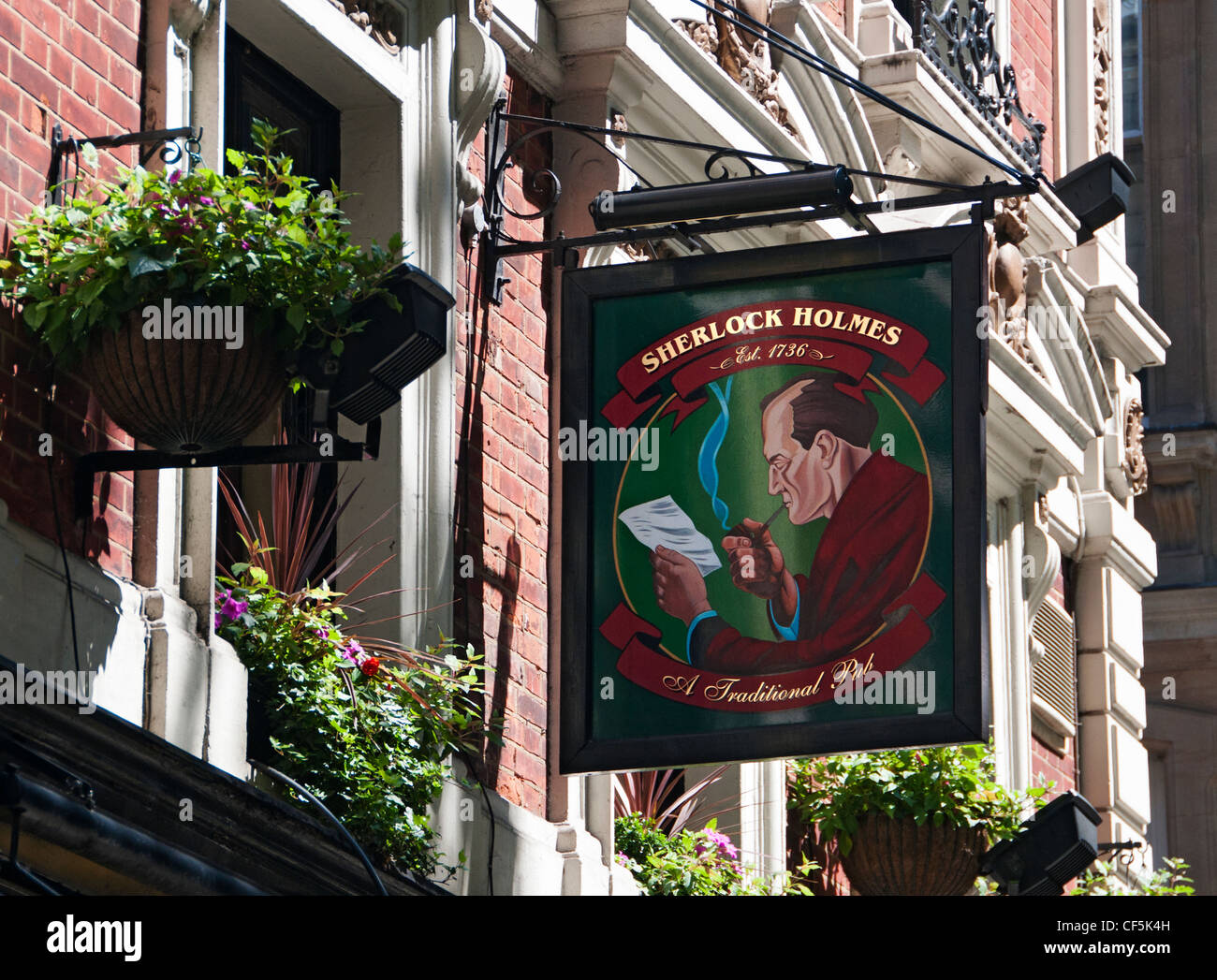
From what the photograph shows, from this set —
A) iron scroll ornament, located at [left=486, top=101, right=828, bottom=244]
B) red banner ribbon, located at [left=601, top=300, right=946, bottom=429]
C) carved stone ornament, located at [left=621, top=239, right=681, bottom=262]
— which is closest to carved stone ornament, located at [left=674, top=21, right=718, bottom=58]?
carved stone ornament, located at [left=621, top=239, right=681, bottom=262]

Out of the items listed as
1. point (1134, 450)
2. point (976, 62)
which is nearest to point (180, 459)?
point (976, 62)

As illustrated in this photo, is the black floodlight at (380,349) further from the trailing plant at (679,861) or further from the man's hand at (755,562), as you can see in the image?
the trailing plant at (679,861)

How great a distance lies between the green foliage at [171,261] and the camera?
7.67 m

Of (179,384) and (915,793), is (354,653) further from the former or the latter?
(915,793)

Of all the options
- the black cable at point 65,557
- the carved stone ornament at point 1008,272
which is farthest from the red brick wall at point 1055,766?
the black cable at point 65,557

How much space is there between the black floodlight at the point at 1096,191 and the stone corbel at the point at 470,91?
655 centimetres

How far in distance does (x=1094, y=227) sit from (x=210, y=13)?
8.89m

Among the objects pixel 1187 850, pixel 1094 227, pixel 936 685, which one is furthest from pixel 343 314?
pixel 1187 850

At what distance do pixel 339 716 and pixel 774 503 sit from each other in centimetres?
184

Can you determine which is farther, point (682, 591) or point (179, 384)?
point (682, 591)

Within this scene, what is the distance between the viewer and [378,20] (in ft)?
34.0

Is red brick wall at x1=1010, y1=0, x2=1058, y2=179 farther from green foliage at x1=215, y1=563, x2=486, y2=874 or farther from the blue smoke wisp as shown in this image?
green foliage at x1=215, y1=563, x2=486, y2=874

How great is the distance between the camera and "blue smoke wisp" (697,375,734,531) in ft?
31.8

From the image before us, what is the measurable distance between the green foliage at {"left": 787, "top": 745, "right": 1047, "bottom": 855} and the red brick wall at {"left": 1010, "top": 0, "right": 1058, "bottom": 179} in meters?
5.89
